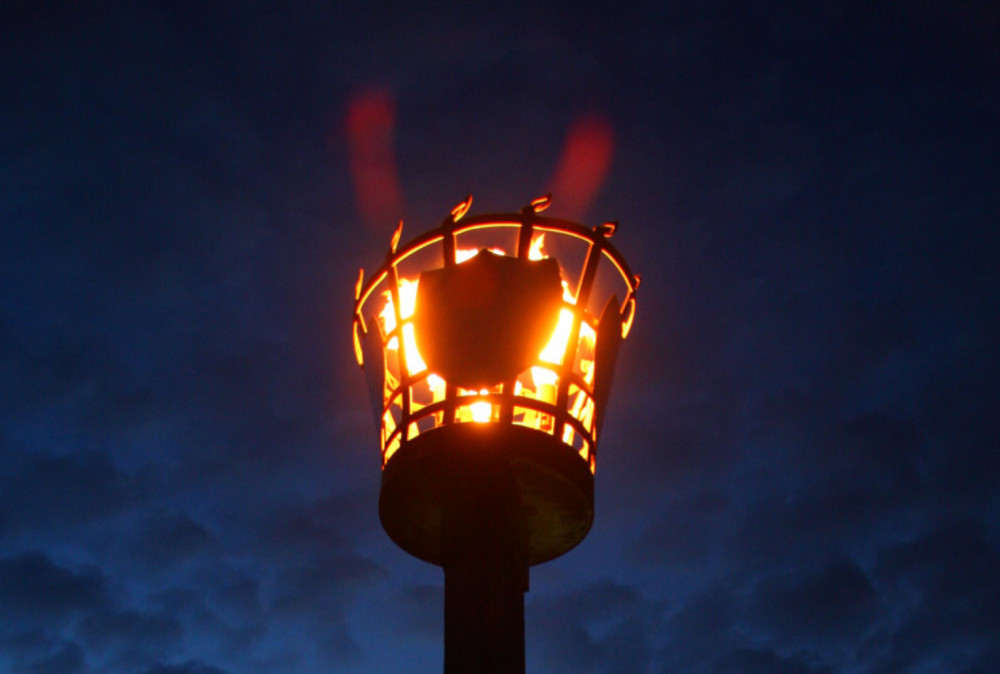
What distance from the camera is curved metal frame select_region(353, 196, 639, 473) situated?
7.23 meters

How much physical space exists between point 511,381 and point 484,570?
1434 millimetres

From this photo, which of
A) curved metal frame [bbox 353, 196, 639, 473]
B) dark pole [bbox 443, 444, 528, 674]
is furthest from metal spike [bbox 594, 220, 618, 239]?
dark pole [bbox 443, 444, 528, 674]

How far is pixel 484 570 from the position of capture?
7.23 metres

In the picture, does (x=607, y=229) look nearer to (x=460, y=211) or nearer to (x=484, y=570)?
(x=460, y=211)

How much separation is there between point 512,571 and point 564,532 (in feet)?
2.24

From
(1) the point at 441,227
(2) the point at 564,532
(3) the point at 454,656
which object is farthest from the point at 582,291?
(3) the point at 454,656

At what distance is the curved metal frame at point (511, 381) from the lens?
723 cm

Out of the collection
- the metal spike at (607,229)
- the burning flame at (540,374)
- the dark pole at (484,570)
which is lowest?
the dark pole at (484,570)

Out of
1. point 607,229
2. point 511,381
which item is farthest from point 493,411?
point 607,229

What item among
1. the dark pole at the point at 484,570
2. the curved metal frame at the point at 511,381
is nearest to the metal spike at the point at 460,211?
the curved metal frame at the point at 511,381

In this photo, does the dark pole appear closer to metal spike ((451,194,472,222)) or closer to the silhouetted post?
the silhouetted post

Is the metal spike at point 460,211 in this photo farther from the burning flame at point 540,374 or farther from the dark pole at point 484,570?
the dark pole at point 484,570

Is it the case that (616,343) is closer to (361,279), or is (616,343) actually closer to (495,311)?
(495,311)

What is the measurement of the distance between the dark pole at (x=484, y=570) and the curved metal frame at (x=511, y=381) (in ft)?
1.48
